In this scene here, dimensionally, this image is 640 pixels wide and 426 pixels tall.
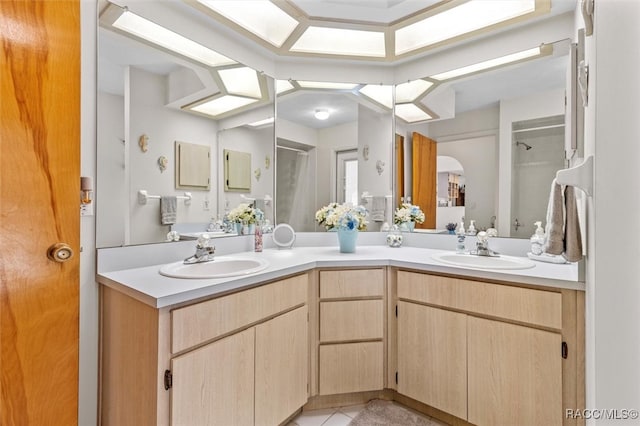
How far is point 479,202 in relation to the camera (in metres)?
1.98

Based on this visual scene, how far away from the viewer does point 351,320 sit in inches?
66.3

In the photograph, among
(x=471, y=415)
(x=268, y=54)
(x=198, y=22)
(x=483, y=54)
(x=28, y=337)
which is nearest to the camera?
(x=28, y=337)

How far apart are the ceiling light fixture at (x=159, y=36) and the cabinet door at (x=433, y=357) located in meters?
1.87

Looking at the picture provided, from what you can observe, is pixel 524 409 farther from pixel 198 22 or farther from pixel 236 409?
pixel 198 22

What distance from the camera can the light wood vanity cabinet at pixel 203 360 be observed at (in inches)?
39.9

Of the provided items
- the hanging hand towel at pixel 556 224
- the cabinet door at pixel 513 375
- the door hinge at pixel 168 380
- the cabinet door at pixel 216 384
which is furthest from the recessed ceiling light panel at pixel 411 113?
the door hinge at pixel 168 380

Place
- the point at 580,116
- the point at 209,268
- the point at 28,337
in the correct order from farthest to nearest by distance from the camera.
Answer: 1. the point at 209,268
2. the point at 580,116
3. the point at 28,337

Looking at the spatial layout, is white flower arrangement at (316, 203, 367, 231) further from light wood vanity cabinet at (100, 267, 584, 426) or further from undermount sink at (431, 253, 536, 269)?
undermount sink at (431, 253, 536, 269)

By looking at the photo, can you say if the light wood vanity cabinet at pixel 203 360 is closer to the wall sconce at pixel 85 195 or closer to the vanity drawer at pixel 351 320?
the vanity drawer at pixel 351 320

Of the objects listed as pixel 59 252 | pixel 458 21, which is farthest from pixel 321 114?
pixel 59 252

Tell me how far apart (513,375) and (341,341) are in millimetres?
833

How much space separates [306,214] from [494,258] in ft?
4.26

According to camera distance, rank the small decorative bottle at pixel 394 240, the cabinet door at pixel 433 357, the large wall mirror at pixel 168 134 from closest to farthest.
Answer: the large wall mirror at pixel 168 134 < the cabinet door at pixel 433 357 < the small decorative bottle at pixel 394 240

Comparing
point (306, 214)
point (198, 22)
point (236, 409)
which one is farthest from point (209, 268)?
point (198, 22)
